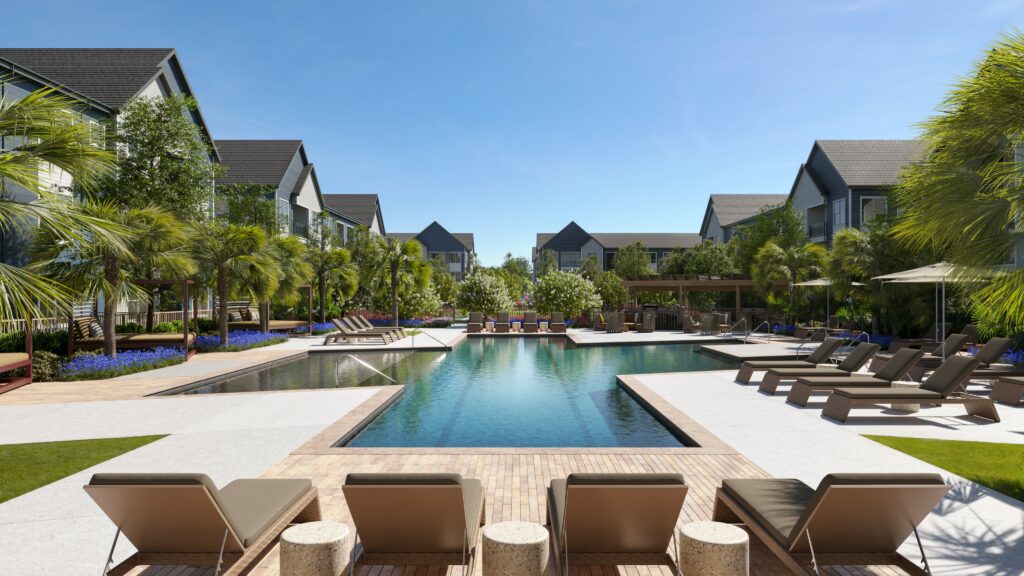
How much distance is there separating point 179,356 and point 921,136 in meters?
17.0

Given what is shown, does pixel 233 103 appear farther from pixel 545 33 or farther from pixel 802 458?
pixel 802 458

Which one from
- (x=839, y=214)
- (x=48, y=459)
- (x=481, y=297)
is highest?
(x=839, y=214)

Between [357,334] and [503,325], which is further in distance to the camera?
[503,325]

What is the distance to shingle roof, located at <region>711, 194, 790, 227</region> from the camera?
52.6 metres

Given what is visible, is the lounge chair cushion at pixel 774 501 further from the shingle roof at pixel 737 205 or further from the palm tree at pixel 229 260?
the shingle roof at pixel 737 205

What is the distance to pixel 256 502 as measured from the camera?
390cm

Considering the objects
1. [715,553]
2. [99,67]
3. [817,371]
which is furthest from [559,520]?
[99,67]

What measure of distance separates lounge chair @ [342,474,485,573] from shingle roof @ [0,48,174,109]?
22312mm

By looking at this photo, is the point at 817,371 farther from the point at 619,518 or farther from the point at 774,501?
the point at 619,518

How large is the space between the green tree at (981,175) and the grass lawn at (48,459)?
9.43 meters

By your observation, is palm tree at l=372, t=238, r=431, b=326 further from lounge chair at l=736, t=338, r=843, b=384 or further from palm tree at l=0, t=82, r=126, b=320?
palm tree at l=0, t=82, r=126, b=320

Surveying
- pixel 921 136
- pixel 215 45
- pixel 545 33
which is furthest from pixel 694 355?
pixel 215 45

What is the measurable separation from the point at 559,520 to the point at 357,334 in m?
18.1

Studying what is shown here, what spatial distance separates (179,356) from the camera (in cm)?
1542
